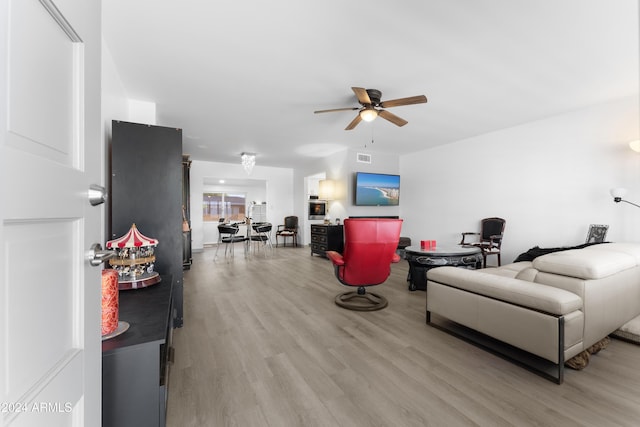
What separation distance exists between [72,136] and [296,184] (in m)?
8.30

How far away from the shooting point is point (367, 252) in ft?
9.45

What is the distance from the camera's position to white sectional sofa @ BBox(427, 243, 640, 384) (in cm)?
173

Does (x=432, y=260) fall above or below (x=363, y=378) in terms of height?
above

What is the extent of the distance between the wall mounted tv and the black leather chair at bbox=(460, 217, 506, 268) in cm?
205

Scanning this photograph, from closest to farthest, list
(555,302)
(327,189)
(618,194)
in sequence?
(555,302)
(618,194)
(327,189)

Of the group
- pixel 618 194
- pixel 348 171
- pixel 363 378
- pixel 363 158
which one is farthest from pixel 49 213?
pixel 363 158

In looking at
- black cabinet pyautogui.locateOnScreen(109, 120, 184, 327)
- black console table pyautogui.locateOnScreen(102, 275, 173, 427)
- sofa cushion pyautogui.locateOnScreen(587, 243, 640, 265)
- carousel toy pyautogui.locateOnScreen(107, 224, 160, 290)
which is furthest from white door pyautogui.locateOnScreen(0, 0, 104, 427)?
sofa cushion pyautogui.locateOnScreen(587, 243, 640, 265)

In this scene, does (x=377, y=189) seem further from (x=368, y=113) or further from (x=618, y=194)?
(x=618, y=194)

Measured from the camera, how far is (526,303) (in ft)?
6.04

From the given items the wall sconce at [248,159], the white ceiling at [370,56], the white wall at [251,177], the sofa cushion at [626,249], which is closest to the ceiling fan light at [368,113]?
the white ceiling at [370,56]

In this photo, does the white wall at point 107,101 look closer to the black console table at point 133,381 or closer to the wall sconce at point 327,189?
the black console table at point 133,381

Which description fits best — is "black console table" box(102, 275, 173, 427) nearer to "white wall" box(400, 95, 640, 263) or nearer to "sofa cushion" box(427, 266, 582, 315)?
"sofa cushion" box(427, 266, 582, 315)

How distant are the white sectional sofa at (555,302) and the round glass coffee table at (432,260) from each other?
Result: 1.41 metres

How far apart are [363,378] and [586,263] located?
172cm
